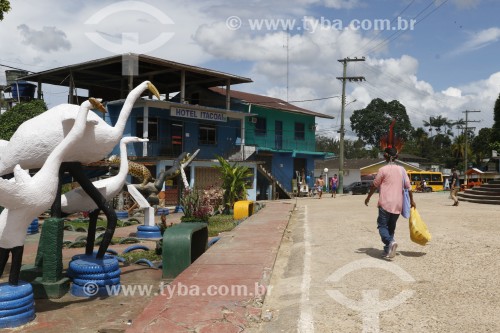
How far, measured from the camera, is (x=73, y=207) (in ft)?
21.2

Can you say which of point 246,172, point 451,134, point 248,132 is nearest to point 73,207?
point 246,172

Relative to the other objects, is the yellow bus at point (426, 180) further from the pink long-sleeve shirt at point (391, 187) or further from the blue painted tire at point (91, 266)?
the blue painted tire at point (91, 266)

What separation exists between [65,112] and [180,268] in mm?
2729

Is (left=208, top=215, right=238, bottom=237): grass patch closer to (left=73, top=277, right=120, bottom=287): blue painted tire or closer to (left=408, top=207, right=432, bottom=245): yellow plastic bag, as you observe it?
(left=73, top=277, right=120, bottom=287): blue painted tire

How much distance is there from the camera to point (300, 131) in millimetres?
34750

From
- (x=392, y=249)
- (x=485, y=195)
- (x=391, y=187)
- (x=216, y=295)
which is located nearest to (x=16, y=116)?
(x=391, y=187)

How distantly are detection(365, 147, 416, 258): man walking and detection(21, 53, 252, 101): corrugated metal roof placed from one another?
1749 cm

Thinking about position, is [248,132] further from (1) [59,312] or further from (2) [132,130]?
(1) [59,312]

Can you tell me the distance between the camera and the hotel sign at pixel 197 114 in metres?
24.6

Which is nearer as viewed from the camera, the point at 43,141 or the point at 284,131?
the point at 43,141

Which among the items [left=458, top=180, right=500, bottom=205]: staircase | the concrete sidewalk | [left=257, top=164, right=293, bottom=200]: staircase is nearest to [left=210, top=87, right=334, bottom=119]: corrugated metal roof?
[left=257, top=164, right=293, bottom=200]: staircase

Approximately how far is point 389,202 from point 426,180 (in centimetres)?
3647

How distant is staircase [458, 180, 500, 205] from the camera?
20.9 m

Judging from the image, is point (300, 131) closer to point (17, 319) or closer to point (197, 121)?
point (197, 121)
